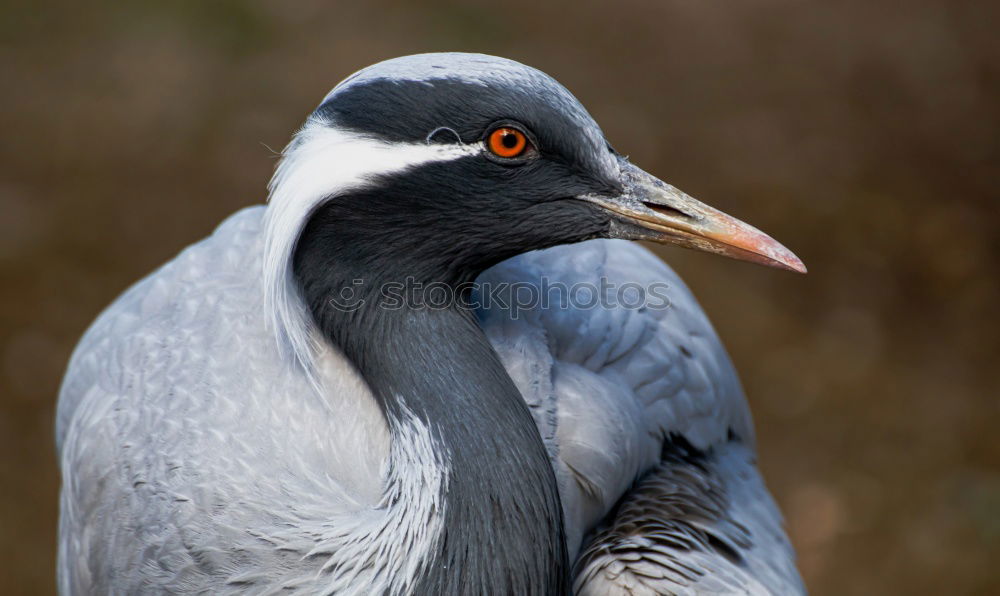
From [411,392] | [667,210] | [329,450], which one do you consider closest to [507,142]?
[667,210]

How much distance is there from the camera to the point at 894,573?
216 inches

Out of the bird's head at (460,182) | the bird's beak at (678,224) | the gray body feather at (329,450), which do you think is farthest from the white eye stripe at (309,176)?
the bird's beak at (678,224)

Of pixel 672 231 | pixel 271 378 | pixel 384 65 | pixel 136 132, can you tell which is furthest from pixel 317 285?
pixel 136 132

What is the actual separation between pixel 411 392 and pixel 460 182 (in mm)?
512

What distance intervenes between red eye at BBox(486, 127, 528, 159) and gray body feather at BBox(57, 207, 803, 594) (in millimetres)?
664

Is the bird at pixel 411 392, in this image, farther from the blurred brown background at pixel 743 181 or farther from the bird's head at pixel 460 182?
the blurred brown background at pixel 743 181

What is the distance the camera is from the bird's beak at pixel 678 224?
264cm

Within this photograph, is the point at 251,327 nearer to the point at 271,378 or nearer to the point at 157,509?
the point at 271,378

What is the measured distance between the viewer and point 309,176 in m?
2.57

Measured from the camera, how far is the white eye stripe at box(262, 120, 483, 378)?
2.53 m

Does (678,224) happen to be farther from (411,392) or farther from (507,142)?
(411,392)

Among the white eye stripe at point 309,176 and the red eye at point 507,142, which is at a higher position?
the red eye at point 507,142

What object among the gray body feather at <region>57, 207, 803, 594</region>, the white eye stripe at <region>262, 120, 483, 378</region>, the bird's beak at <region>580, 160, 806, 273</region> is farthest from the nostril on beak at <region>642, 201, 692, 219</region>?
the gray body feather at <region>57, 207, 803, 594</region>

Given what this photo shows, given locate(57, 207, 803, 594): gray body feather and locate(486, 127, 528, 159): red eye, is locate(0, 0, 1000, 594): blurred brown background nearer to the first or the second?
locate(57, 207, 803, 594): gray body feather
